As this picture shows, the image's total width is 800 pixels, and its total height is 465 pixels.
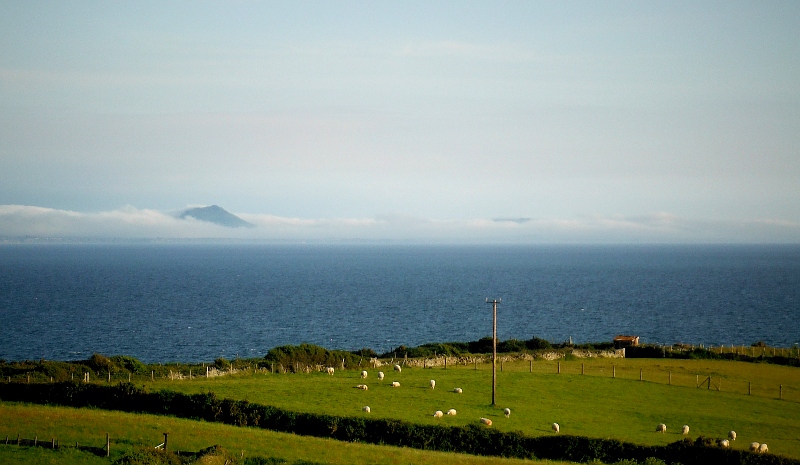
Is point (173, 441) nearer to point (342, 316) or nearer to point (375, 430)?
point (375, 430)

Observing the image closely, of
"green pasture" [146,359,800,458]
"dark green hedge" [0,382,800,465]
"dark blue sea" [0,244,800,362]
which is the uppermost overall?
"dark green hedge" [0,382,800,465]

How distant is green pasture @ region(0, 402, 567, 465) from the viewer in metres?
33.9

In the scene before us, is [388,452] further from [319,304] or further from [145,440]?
[319,304]

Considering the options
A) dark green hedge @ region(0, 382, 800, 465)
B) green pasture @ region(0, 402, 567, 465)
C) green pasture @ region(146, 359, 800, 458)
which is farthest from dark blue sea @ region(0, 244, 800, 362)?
green pasture @ region(0, 402, 567, 465)

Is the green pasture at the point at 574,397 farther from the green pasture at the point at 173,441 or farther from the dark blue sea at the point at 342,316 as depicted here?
the dark blue sea at the point at 342,316

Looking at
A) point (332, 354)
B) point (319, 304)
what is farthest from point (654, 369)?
point (319, 304)

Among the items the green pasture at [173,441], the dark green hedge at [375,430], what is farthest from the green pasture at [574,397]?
the green pasture at [173,441]

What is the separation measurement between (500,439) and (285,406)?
1576cm

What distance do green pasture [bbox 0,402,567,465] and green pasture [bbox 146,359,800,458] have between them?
691cm

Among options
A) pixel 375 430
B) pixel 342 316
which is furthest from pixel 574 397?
pixel 342 316

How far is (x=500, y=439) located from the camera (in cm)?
3894

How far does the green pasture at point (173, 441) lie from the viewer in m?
33.9

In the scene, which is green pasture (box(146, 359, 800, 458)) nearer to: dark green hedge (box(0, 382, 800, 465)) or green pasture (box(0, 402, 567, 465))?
dark green hedge (box(0, 382, 800, 465))

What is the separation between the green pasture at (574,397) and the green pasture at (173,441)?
6.91 meters
